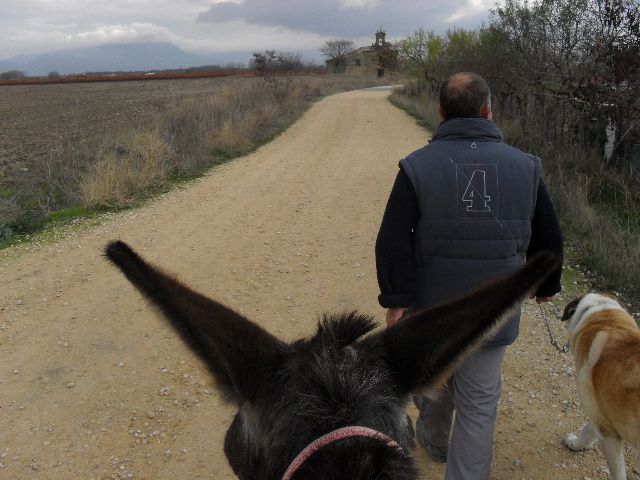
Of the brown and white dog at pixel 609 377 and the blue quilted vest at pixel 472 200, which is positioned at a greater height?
the blue quilted vest at pixel 472 200

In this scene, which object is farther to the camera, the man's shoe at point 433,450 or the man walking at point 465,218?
the man's shoe at point 433,450

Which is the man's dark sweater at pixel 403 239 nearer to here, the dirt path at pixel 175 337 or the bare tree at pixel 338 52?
the dirt path at pixel 175 337

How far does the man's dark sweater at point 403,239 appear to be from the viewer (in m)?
2.47

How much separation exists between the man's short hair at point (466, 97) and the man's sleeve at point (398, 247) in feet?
1.44

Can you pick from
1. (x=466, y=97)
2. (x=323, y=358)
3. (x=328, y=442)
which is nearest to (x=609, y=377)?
(x=466, y=97)

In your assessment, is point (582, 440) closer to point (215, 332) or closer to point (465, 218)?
point (465, 218)

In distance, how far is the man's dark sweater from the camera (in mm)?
2473

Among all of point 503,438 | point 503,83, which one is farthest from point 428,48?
point 503,438

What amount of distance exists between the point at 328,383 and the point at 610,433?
8.12 feet

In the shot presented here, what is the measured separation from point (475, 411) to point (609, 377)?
2.96 ft

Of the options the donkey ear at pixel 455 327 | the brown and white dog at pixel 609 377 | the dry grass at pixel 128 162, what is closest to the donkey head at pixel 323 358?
the donkey ear at pixel 455 327

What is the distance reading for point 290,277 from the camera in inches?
251

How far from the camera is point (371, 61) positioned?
75.5 m

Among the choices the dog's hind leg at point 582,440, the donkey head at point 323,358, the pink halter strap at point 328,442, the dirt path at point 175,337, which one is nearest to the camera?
the pink halter strap at point 328,442
